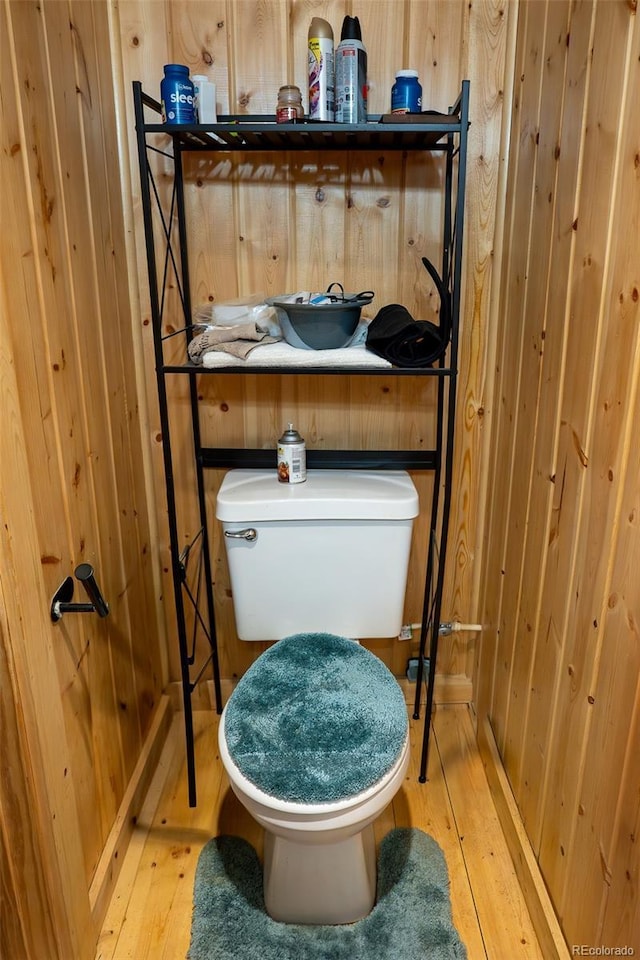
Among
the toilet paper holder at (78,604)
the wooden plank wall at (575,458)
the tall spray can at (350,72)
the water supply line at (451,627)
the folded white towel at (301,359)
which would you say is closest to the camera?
the wooden plank wall at (575,458)

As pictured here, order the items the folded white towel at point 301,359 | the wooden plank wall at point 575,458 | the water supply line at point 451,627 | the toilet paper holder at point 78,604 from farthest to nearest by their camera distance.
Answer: the water supply line at point 451,627
the folded white towel at point 301,359
the toilet paper holder at point 78,604
the wooden plank wall at point 575,458

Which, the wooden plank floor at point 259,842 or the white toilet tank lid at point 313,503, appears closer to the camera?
the wooden plank floor at point 259,842

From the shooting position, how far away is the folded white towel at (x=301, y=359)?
1.55 m

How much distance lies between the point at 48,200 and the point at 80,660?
891 mm

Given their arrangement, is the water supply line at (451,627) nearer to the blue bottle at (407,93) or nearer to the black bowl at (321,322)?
the black bowl at (321,322)

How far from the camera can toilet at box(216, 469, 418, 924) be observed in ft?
4.35

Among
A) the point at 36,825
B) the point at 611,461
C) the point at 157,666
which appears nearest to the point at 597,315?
the point at 611,461

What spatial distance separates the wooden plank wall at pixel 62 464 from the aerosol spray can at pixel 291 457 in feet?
1.31

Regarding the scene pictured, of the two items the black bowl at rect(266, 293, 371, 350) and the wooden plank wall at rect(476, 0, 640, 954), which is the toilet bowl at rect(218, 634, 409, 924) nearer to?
the wooden plank wall at rect(476, 0, 640, 954)

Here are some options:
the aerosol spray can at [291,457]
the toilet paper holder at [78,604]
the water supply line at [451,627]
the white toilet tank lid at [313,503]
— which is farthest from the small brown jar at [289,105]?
the water supply line at [451,627]

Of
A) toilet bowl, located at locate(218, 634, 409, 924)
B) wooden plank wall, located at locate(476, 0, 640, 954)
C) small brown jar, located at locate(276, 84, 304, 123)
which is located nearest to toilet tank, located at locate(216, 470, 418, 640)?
toilet bowl, located at locate(218, 634, 409, 924)

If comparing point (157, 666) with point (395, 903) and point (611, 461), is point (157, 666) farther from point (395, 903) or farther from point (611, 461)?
point (611, 461)

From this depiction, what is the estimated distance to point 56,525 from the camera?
1.33 m

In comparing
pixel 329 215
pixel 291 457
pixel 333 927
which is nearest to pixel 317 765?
pixel 333 927
